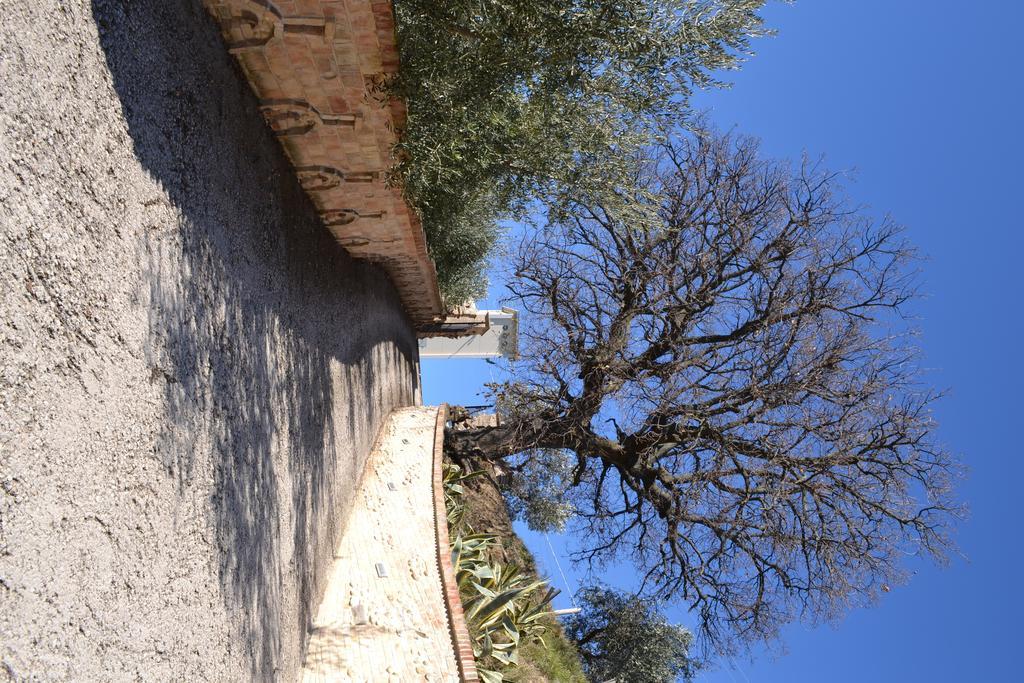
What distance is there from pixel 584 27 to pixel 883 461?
9174 mm

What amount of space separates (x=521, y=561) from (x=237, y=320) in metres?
10.1

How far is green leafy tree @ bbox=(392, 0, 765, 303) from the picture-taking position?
234 inches

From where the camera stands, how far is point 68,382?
10.8ft

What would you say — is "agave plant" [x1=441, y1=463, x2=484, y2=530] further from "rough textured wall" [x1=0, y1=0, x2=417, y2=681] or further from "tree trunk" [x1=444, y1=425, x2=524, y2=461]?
"rough textured wall" [x1=0, y1=0, x2=417, y2=681]

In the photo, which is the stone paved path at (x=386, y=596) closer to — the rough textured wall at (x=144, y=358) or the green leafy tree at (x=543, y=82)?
the rough textured wall at (x=144, y=358)

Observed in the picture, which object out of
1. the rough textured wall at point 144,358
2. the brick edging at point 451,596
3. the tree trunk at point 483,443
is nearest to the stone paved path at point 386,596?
the brick edging at point 451,596

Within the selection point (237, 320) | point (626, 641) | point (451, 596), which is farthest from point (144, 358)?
point (626, 641)

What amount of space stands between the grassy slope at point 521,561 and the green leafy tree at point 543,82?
6813mm

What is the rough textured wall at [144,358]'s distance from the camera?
3.02 meters

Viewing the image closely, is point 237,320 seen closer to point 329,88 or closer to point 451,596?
point 329,88

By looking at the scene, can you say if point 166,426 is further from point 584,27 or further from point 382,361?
point 382,361

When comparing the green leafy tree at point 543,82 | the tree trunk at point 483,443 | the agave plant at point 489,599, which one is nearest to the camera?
the green leafy tree at point 543,82

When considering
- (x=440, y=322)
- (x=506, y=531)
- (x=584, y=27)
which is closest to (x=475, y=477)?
(x=506, y=531)

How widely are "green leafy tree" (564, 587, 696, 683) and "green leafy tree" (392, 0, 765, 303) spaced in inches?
449
